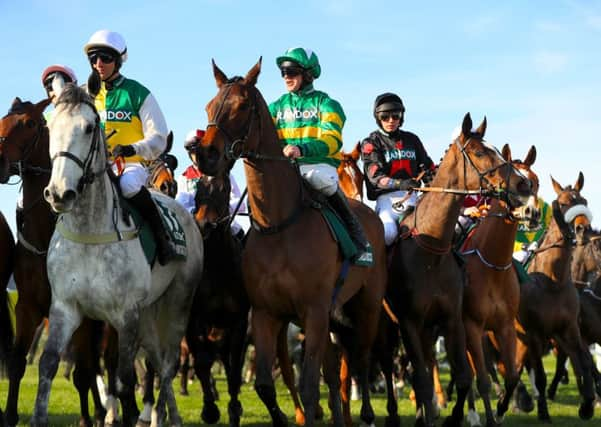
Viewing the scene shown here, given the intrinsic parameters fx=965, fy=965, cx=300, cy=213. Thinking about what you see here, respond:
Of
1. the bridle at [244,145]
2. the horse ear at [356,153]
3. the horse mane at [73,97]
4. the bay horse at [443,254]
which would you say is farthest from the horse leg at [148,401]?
the horse ear at [356,153]

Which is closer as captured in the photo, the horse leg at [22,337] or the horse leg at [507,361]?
the horse leg at [22,337]

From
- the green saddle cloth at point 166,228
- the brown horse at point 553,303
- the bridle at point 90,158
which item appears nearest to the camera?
the bridle at point 90,158

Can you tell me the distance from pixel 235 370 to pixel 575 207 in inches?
257

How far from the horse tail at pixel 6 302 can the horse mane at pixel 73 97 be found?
2.45 meters

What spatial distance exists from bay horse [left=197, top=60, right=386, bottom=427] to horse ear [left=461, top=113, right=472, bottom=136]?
2.18 meters

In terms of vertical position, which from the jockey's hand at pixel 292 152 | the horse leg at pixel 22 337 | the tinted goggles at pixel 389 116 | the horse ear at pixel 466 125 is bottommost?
the horse leg at pixel 22 337

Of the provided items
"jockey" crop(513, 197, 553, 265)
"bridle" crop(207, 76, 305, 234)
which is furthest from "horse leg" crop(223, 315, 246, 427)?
"jockey" crop(513, 197, 553, 265)

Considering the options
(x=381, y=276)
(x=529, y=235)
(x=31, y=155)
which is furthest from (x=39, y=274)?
(x=529, y=235)

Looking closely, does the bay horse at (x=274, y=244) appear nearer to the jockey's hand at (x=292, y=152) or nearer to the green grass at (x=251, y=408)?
the jockey's hand at (x=292, y=152)

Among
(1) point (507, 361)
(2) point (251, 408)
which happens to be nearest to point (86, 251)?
(1) point (507, 361)

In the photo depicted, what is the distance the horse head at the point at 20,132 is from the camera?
26.7ft

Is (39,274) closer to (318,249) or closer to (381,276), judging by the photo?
(318,249)

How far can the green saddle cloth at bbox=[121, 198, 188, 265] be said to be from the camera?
7.92 metres

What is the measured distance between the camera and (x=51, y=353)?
22.9 feet
